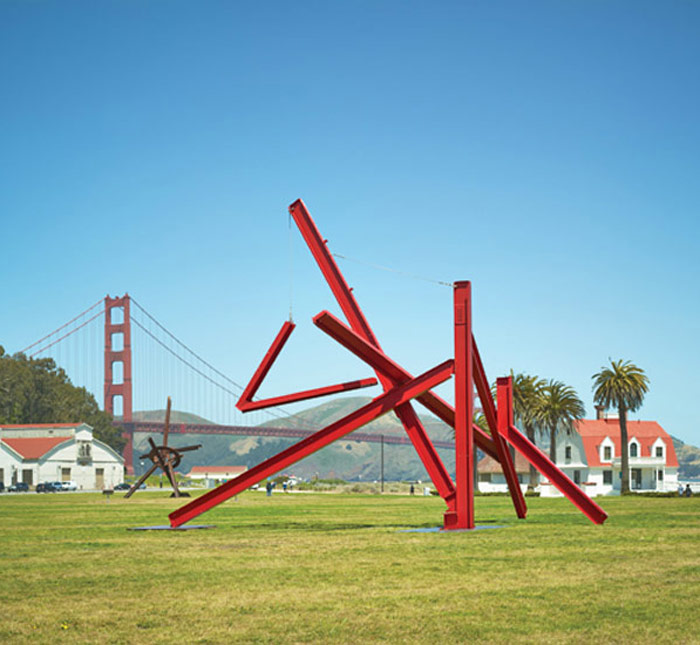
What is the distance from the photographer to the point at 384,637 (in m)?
8.48

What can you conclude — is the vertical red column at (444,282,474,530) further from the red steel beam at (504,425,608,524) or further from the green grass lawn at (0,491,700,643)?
the red steel beam at (504,425,608,524)

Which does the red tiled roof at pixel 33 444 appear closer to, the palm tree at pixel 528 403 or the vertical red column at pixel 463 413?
the palm tree at pixel 528 403

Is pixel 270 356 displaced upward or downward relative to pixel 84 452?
upward

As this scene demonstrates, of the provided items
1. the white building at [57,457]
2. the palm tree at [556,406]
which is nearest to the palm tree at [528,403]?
the palm tree at [556,406]

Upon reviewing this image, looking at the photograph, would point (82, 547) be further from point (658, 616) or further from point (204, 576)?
point (658, 616)

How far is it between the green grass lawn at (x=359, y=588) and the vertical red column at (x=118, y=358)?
114701 millimetres

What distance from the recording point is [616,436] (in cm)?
8350

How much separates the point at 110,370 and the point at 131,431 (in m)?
21.0

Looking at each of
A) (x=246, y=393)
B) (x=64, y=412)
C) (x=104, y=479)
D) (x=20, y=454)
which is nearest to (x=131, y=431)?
(x=64, y=412)

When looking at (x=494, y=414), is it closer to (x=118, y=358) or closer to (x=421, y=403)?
(x=421, y=403)

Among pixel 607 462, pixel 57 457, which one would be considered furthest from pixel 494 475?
pixel 57 457

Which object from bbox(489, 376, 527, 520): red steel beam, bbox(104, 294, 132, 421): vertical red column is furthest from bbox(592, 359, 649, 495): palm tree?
bbox(104, 294, 132, 421): vertical red column

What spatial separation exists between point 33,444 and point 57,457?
3.44 metres

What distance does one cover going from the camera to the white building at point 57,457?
9138 centimetres
